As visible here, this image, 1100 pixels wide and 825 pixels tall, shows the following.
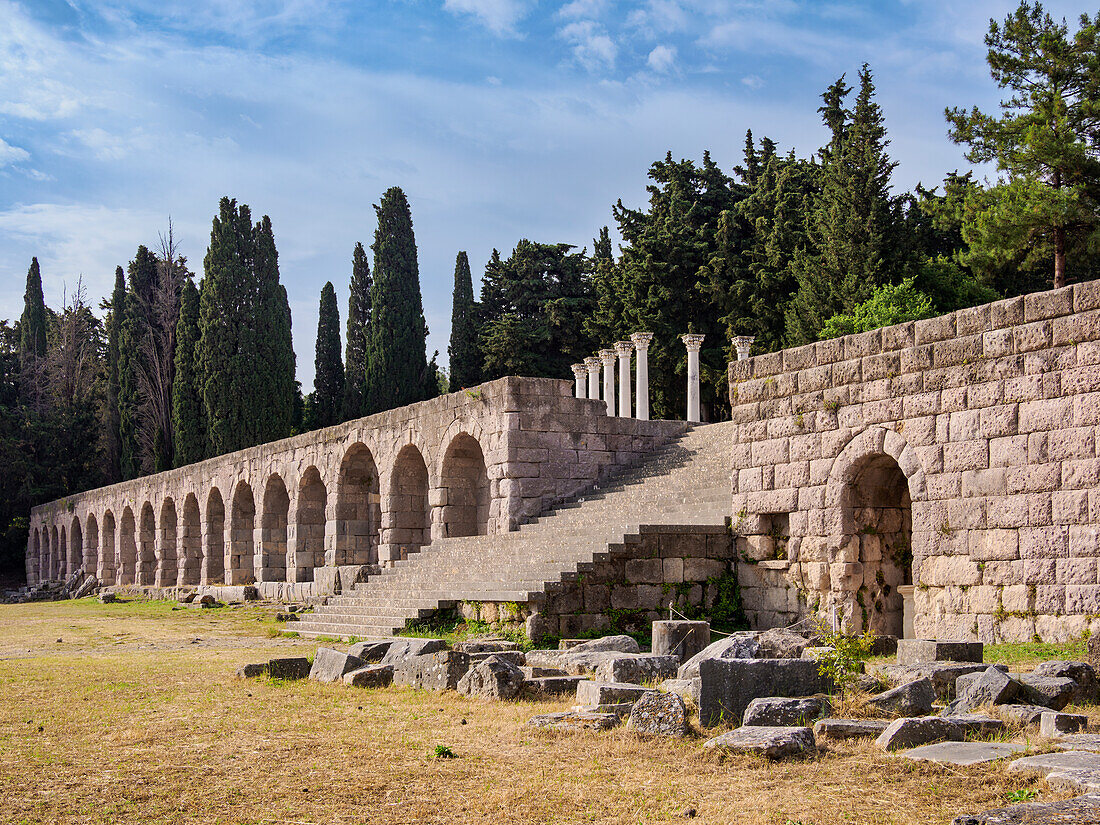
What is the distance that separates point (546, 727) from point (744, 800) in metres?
1.98

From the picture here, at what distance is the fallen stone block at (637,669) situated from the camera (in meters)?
7.94

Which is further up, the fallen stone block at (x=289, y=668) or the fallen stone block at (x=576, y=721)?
the fallen stone block at (x=576, y=721)

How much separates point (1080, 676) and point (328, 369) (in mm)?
44383

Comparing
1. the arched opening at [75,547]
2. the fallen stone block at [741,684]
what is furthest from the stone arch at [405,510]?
the arched opening at [75,547]

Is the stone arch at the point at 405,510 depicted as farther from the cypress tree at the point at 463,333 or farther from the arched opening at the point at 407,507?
the cypress tree at the point at 463,333

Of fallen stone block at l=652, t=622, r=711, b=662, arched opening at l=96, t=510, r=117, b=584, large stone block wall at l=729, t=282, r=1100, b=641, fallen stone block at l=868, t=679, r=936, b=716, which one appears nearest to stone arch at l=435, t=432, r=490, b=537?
large stone block wall at l=729, t=282, r=1100, b=641

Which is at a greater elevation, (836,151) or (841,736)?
(836,151)

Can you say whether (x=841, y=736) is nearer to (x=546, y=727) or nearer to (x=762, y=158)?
(x=546, y=727)

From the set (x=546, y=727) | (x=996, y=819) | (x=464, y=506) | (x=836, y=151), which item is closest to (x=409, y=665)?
(x=546, y=727)

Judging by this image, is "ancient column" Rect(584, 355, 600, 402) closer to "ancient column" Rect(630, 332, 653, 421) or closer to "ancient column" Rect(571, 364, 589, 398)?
"ancient column" Rect(571, 364, 589, 398)

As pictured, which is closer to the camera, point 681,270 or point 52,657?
point 52,657

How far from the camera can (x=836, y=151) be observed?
1260 inches

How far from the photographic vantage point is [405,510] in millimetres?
20484

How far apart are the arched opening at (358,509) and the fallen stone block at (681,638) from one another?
543 inches
